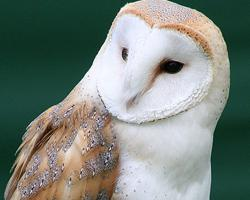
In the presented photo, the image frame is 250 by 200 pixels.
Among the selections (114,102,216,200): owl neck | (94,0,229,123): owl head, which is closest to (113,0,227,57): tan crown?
(94,0,229,123): owl head

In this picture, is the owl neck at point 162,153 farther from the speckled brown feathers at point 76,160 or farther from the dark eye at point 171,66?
the dark eye at point 171,66

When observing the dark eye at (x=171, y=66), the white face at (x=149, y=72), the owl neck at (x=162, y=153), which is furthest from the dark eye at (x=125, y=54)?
the owl neck at (x=162, y=153)

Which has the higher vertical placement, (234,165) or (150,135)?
(150,135)

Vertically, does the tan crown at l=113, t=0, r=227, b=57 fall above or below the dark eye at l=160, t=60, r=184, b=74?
above

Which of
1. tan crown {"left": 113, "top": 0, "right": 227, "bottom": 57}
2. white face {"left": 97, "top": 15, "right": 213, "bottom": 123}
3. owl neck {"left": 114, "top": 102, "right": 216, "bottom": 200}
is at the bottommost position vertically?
owl neck {"left": 114, "top": 102, "right": 216, "bottom": 200}

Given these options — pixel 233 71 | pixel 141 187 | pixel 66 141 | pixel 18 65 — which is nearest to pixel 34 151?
pixel 66 141

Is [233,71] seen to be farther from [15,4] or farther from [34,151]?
[34,151]

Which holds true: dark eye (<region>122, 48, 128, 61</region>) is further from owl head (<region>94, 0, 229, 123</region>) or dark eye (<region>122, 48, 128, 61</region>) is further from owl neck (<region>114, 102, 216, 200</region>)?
owl neck (<region>114, 102, 216, 200</region>)
